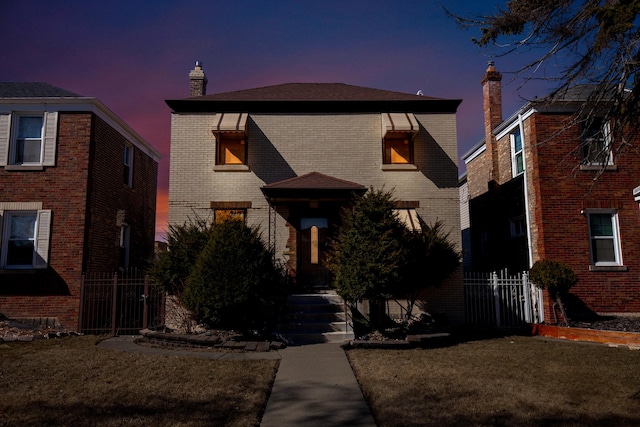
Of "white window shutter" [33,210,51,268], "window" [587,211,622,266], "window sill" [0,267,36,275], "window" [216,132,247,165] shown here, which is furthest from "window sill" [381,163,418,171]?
"window sill" [0,267,36,275]

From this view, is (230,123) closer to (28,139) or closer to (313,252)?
(313,252)

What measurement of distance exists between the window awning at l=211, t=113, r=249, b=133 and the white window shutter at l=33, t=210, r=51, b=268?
539 cm

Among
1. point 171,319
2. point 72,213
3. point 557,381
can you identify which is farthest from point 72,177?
point 557,381

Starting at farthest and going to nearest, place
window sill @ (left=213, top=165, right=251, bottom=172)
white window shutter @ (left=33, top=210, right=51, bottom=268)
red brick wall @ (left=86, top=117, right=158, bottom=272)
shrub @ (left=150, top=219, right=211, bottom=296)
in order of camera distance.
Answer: red brick wall @ (left=86, top=117, right=158, bottom=272)
window sill @ (left=213, top=165, right=251, bottom=172)
white window shutter @ (left=33, top=210, right=51, bottom=268)
shrub @ (left=150, top=219, right=211, bottom=296)

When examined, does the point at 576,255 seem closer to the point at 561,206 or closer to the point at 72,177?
the point at 561,206

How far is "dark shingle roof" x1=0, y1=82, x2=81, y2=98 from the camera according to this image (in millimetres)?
14203

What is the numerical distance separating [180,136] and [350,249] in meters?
6.82

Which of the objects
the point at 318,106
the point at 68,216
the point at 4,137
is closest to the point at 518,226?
the point at 318,106

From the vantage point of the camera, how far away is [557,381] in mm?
7074

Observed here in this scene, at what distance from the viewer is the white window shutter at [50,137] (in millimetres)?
13625

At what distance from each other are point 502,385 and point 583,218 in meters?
9.09

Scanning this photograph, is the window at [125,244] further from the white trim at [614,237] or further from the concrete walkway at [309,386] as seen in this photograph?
the white trim at [614,237]

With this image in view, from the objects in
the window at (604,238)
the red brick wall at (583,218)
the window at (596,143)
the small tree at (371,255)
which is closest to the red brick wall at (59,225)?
the small tree at (371,255)

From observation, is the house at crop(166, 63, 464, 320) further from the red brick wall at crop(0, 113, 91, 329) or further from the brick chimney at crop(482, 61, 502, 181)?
the brick chimney at crop(482, 61, 502, 181)
